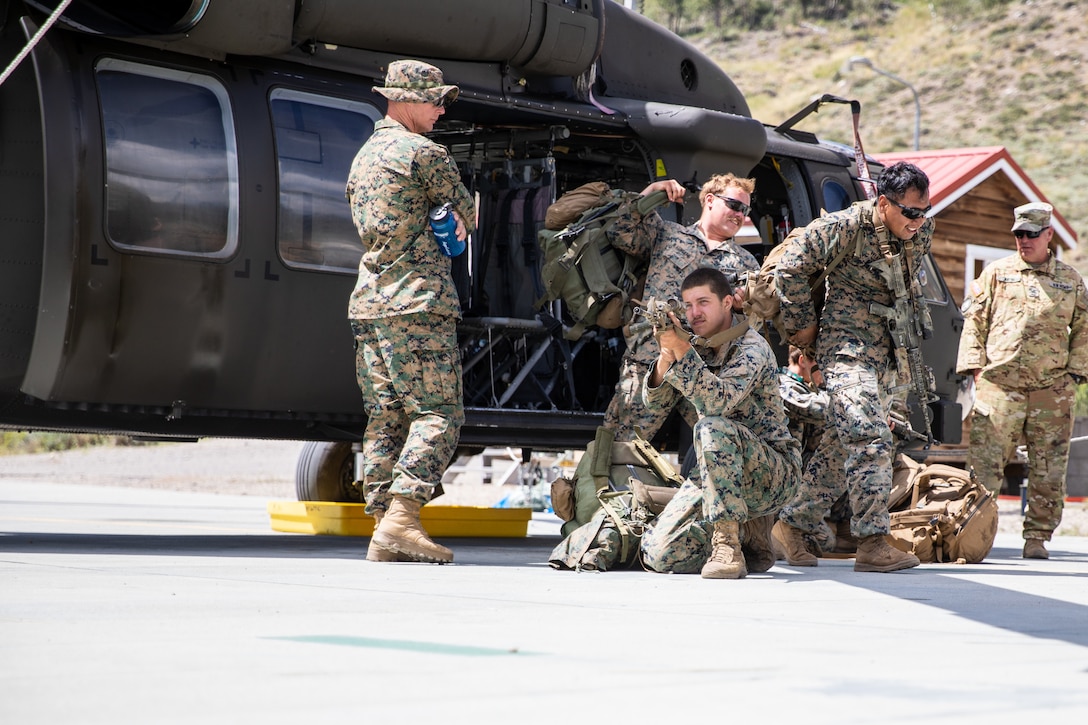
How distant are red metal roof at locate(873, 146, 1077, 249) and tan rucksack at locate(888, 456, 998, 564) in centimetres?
1424

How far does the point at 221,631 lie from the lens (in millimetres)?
3984

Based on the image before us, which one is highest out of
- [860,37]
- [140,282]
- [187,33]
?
[860,37]

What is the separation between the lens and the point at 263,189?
23.6ft

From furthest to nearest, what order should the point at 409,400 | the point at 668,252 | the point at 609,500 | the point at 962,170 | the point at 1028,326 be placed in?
the point at 962,170
the point at 1028,326
the point at 668,252
the point at 609,500
the point at 409,400

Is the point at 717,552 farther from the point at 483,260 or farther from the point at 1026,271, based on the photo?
the point at 1026,271

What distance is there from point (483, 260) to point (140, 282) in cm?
269

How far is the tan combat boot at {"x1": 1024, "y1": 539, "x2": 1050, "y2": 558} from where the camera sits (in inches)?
340

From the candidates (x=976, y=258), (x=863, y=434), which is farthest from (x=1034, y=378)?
(x=976, y=258)

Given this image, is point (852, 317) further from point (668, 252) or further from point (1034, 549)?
point (1034, 549)

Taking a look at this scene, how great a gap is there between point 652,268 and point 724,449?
63.0 inches

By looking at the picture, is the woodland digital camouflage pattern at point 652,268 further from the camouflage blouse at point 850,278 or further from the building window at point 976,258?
the building window at point 976,258

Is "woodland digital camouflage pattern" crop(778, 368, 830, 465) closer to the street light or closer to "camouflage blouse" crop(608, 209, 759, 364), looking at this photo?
"camouflage blouse" crop(608, 209, 759, 364)

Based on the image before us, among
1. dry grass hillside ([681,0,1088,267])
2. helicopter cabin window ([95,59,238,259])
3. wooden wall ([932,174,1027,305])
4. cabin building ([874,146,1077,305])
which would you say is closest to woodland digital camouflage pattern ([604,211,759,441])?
helicopter cabin window ([95,59,238,259])

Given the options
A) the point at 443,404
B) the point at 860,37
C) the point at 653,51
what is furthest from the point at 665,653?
the point at 860,37
